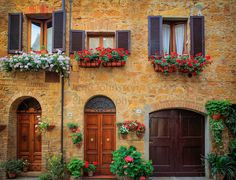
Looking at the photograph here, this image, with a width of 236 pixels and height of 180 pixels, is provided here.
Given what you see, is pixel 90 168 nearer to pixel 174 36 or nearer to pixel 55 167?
pixel 55 167

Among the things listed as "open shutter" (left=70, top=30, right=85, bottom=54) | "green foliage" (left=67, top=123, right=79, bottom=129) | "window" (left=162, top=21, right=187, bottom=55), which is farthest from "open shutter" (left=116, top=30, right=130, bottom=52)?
"green foliage" (left=67, top=123, right=79, bottom=129)

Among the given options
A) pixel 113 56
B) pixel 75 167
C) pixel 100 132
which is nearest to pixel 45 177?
pixel 75 167

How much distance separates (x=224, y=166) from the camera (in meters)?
7.38

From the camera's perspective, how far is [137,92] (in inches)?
319

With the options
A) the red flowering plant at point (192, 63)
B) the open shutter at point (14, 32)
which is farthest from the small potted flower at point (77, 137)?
the red flowering plant at point (192, 63)

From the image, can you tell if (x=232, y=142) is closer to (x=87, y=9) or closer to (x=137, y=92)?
(x=137, y=92)

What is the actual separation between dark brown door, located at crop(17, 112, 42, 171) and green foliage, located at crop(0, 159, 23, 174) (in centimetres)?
36

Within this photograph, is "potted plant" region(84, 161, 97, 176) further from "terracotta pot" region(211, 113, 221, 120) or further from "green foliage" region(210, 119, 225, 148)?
"terracotta pot" region(211, 113, 221, 120)

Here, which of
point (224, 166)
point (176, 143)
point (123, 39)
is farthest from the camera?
point (176, 143)

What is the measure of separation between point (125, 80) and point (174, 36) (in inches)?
89.5

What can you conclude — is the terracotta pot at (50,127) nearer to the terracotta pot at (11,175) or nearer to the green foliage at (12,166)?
the green foliage at (12,166)

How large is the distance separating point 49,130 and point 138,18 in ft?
15.2

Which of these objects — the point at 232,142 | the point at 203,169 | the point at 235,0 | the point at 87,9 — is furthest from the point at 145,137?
the point at 235,0

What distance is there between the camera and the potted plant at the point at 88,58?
7814 mm
